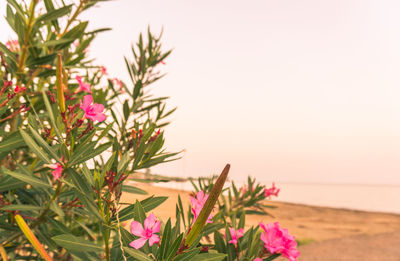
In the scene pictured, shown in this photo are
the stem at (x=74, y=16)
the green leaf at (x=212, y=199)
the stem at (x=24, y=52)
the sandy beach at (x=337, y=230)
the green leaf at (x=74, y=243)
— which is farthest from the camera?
the sandy beach at (x=337, y=230)

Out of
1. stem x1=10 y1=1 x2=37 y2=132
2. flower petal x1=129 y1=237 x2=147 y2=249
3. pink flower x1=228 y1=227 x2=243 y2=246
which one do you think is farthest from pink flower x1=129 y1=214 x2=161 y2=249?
stem x1=10 y1=1 x2=37 y2=132

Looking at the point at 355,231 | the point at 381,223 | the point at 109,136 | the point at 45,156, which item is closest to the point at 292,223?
the point at 355,231

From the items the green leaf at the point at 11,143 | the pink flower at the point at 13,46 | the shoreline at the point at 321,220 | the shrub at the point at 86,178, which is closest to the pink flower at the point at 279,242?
the shrub at the point at 86,178

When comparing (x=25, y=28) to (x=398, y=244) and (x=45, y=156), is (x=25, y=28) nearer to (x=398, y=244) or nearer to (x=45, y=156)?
(x=45, y=156)

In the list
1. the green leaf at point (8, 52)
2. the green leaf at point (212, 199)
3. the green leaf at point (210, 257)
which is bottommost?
the green leaf at point (210, 257)

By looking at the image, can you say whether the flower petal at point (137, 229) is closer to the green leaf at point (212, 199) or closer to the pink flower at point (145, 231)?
the pink flower at point (145, 231)

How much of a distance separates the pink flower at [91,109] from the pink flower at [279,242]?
52cm

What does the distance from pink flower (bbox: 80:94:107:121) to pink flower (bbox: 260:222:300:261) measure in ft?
A: 1.70

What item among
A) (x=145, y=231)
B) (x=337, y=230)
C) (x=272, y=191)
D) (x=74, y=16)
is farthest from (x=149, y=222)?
(x=337, y=230)

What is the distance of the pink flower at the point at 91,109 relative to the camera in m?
0.69

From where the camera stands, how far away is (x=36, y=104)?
1.17m

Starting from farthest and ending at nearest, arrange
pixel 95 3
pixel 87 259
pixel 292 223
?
pixel 292 223 < pixel 95 3 < pixel 87 259

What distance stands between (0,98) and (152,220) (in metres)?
0.53

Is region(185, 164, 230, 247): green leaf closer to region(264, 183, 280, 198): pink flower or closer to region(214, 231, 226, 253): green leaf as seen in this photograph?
region(214, 231, 226, 253): green leaf
